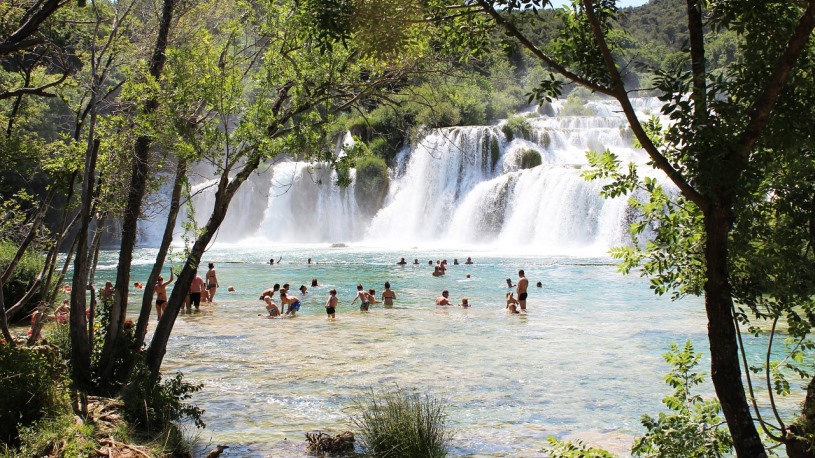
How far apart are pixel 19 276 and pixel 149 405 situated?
995 cm

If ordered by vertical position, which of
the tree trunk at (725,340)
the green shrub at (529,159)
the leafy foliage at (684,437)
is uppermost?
the green shrub at (529,159)

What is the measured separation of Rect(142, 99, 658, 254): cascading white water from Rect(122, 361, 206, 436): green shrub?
26996 millimetres

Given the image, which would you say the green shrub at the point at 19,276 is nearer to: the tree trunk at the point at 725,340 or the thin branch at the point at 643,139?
the thin branch at the point at 643,139

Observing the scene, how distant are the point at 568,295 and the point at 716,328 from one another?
746 inches

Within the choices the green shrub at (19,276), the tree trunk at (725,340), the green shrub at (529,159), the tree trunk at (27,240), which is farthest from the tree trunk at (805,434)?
the green shrub at (529,159)

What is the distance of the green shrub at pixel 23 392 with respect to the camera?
A: 21.1 feet

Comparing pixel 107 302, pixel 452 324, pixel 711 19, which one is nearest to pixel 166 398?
pixel 107 302

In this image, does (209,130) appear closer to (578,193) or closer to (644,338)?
(644,338)

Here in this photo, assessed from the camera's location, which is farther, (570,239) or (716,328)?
(570,239)

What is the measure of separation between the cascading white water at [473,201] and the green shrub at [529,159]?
0.18 metres

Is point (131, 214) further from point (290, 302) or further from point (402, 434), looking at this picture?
point (290, 302)

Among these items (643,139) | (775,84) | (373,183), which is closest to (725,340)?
(643,139)

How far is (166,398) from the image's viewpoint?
27.6ft

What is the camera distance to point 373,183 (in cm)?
4788
